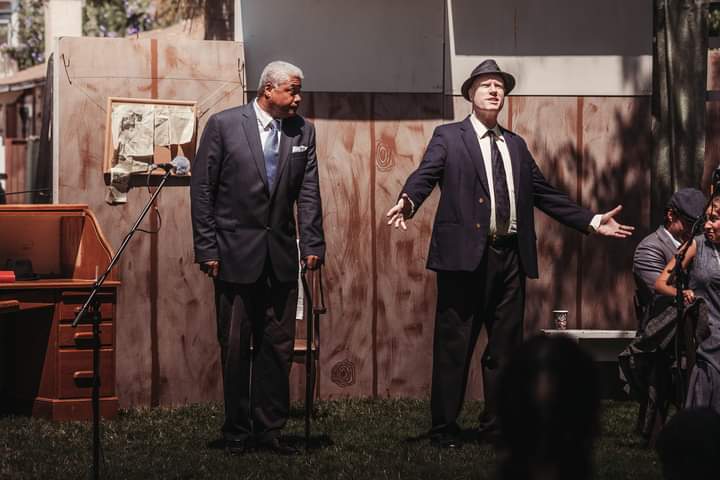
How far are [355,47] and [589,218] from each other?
223 centimetres

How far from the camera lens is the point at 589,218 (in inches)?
281

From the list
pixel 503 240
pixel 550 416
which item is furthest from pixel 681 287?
A: pixel 550 416

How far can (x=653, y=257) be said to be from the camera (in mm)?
7469

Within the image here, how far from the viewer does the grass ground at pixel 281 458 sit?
6.11 meters

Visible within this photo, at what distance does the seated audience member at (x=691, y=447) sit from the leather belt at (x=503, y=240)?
13.2 ft

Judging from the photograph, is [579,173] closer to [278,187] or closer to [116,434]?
[278,187]

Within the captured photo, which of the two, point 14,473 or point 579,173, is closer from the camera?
point 14,473

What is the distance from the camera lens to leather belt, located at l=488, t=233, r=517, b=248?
6922mm

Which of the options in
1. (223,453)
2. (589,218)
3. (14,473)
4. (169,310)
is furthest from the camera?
(169,310)

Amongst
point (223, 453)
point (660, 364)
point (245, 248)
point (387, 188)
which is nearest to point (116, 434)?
point (223, 453)

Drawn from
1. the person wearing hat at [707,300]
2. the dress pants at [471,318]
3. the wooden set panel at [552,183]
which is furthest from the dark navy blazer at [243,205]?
the wooden set panel at [552,183]

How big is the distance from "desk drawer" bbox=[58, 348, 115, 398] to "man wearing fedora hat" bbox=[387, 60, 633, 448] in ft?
6.84

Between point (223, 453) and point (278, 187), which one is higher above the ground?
point (278, 187)

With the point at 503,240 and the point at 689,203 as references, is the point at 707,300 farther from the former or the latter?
the point at 503,240
